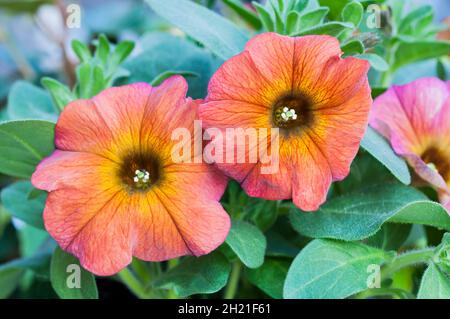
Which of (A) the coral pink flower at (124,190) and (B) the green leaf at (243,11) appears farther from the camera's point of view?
(B) the green leaf at (243,11)

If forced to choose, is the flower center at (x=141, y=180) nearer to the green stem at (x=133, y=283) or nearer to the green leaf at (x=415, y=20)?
the green stem at (x=133, y=283)

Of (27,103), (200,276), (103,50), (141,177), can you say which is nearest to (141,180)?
(141,177)

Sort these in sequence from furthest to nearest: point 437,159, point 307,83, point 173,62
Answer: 1. point 173,62
2. point 437,159
3. point 307,83

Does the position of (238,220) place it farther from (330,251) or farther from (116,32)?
(116,32)

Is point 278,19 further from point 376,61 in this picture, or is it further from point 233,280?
point 233,280

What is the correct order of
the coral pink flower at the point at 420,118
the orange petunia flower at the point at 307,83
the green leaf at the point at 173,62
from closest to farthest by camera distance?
the orange petunia flower at the point at 307,83, the coral pink flower at the point at 420,118, the green leaf at the point at 173,62

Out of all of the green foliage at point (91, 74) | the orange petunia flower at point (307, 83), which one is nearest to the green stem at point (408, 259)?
the orange petunia flower at point (307, 83)
